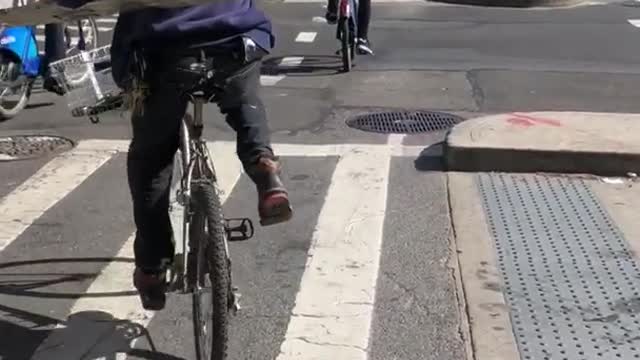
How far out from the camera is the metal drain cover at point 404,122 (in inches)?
341

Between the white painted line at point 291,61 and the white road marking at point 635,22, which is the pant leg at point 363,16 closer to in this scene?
the white painted line at point 291,61

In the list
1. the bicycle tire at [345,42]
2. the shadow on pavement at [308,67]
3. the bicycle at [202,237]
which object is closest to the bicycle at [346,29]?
the bicycle tire at [345,42]

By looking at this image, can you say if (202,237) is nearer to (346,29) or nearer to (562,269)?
(562,269)

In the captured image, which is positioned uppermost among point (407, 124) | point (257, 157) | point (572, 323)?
point (257, 157)

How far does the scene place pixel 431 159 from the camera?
770 centimetres

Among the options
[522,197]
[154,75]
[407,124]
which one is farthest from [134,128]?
[407,124]

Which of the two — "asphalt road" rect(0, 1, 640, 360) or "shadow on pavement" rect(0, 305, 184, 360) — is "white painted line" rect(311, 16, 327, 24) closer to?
"asphalt road" rect(0, 1, 640, 360)

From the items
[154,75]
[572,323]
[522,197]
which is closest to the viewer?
[154,75]

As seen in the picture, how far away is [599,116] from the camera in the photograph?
8.18 metres

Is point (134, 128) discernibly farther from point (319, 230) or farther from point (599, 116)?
point (599, 116)

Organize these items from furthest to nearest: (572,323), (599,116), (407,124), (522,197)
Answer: (407,124) < (599,116) < (522,197) < (572,323)

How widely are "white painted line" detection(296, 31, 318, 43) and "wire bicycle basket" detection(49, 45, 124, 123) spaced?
899 centimetres

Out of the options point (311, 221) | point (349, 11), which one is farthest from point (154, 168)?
point (349, 11)

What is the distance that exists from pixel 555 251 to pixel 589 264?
0.24 m
